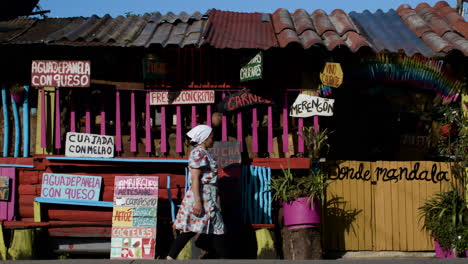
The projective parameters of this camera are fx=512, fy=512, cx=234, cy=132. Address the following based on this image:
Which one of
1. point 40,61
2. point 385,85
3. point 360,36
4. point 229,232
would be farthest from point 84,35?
point 385,85

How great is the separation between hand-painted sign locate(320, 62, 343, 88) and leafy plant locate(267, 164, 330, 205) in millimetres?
1388

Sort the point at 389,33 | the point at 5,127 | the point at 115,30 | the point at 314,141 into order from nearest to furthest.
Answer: the point at 314,141 → the point at 5,127 → the point at 115,30 → the point at 389,33

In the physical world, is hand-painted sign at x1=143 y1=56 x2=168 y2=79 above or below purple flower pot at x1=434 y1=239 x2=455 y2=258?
above

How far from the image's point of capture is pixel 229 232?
25.2ft

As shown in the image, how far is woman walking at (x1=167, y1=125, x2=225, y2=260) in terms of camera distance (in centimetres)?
610

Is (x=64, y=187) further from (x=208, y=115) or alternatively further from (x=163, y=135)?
(x=208, y=115)

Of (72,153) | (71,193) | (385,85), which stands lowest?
(71,193)

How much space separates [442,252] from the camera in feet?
25.6

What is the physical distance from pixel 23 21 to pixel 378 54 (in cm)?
625

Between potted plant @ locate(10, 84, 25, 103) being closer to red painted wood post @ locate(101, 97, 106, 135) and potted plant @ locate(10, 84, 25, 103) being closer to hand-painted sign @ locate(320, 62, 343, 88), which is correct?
red painted wood post @ locate(101, 97, 106, 135)

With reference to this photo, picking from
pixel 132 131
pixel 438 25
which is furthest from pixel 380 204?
pixel 132 131

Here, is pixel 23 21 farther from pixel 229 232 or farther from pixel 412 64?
pixel 412 64

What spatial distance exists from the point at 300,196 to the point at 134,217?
245 centimetres

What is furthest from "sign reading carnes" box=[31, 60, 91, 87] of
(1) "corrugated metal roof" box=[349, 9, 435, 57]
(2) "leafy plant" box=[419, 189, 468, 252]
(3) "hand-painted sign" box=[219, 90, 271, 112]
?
(2) "leafy plant" box=[419, 189, 468, 252]
